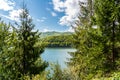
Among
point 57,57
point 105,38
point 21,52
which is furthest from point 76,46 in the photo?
point 57,57

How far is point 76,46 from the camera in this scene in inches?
997

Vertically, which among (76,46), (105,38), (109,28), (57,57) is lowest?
(57,57)

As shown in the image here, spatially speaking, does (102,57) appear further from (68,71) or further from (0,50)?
(0,50)

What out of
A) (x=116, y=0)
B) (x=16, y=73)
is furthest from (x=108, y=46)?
(x=16, y=73)

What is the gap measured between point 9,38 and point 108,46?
954 centimetres

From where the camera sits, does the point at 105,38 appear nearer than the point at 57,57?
Yes

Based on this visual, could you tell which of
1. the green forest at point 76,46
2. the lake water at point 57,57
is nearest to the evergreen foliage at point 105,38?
the green forest at point 76,46

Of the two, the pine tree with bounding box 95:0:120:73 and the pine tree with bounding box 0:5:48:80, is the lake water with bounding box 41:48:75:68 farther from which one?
the pine tree with bounding box 95:0:120:73

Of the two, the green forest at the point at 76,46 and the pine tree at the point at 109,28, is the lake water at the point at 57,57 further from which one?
the pine tree at the point at 109,28

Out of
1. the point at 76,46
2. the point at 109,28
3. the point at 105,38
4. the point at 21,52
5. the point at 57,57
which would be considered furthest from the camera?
the point at 57,57

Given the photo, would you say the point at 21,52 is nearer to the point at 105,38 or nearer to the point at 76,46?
the point at 76,46

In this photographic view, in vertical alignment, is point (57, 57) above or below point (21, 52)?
below

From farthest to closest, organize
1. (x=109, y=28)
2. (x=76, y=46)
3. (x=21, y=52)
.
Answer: (x=76, y=46), (x=21, y=52), (x=109, y=28)

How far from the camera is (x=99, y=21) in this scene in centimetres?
1727
